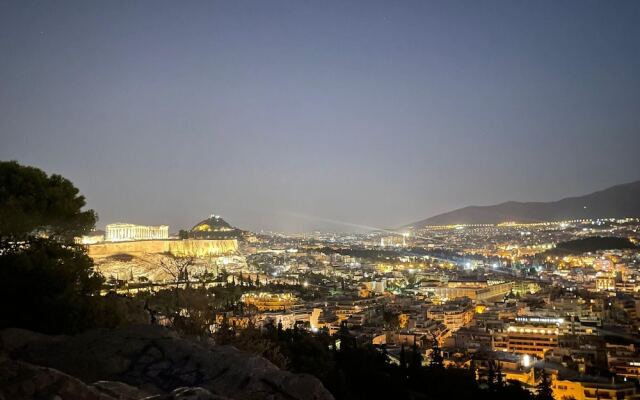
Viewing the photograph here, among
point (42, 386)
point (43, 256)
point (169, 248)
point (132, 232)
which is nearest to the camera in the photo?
point (42, 386)

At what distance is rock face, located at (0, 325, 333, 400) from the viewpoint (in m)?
3.30

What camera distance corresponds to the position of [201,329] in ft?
24.9

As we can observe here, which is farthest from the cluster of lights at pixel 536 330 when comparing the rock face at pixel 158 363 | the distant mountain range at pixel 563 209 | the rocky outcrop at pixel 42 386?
the distant mountain range at pixel 563 209

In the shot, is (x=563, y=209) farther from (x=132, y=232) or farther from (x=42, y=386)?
(x=42, y=386)

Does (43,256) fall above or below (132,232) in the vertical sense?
below

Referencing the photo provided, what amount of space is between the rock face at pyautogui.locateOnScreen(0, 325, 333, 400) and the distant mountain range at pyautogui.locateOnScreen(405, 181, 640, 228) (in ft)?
315

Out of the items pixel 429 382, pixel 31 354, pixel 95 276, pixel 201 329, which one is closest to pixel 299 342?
pixel 429 382

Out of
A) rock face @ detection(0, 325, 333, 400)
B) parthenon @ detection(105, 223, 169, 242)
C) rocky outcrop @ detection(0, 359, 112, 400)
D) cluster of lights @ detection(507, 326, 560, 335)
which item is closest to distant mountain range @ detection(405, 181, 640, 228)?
cluster of lights @ detection(507, 326, 560, 335)

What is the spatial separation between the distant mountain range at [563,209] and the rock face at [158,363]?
95863 millimetres

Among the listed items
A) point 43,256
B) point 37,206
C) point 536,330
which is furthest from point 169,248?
point 43,256

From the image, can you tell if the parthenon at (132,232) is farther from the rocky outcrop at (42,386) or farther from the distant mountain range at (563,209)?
the distant mountain range at (563,209)

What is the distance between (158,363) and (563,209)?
121586mm

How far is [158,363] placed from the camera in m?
3.81

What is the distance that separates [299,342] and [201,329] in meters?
4.83
